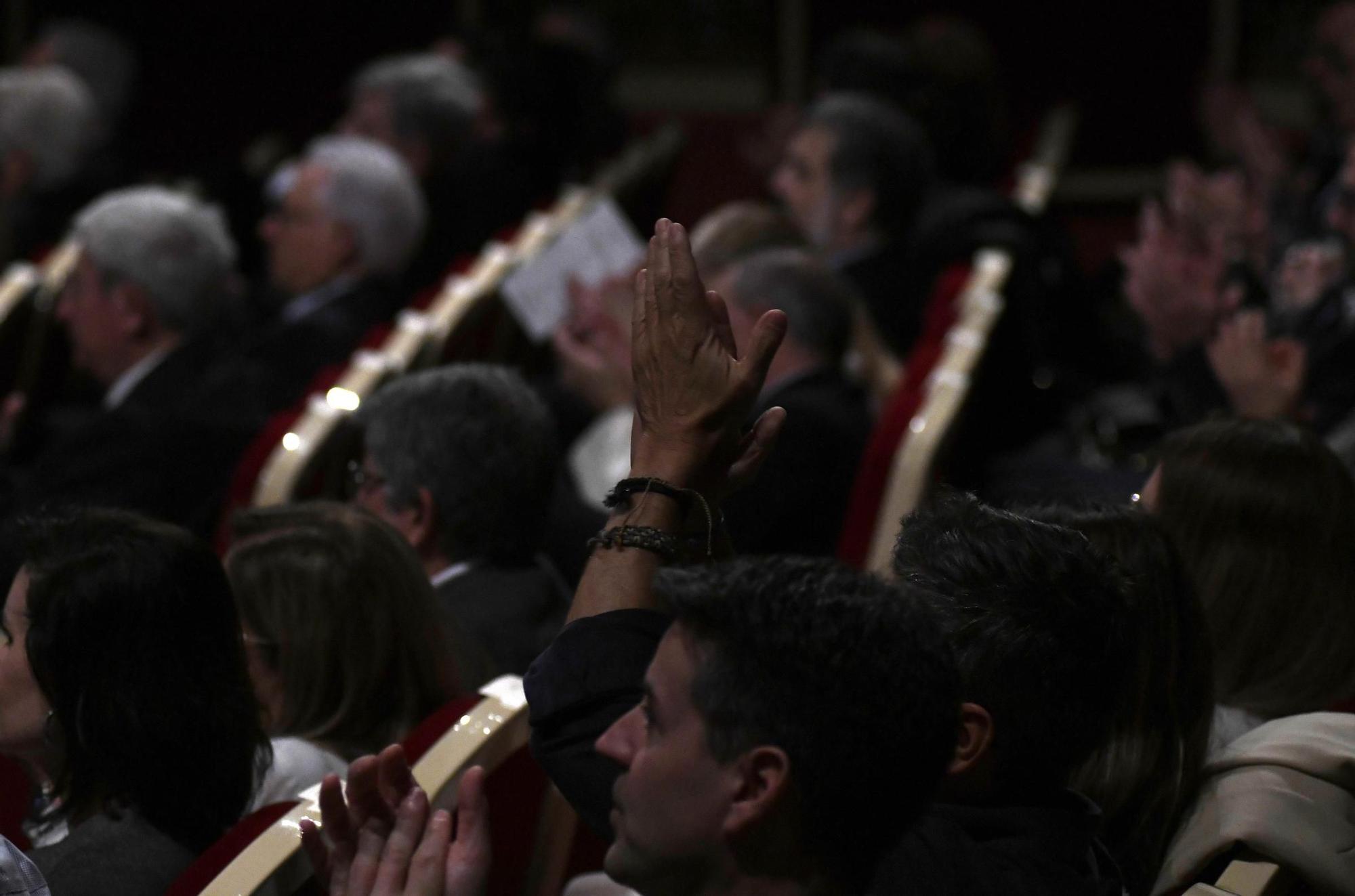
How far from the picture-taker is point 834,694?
102 cm

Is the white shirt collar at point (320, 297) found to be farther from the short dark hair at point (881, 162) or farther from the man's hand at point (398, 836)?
the man's hand at point (398, 836)

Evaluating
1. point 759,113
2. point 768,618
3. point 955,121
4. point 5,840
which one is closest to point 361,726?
point 5,840

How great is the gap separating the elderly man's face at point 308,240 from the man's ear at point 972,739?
2772 millimetres

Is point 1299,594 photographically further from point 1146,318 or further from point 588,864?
point 1146,318

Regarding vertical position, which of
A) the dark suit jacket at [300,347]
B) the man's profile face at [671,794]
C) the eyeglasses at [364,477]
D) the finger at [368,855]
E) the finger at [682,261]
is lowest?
the dark suit jacket at [300,347]

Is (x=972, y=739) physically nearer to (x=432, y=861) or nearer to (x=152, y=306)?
(x=432, y=861)

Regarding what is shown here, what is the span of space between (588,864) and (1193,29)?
5.11m

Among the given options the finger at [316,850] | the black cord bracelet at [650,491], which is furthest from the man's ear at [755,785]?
the finger at [316,850]

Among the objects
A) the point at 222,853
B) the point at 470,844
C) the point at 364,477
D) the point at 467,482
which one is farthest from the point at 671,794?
the point at 364,477

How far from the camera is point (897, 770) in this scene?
1.03m

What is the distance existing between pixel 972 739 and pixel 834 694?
21 cm

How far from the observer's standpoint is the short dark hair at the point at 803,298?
284 cm

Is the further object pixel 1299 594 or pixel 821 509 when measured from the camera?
pixel 821 509

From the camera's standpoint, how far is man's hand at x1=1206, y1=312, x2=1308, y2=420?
97.0 inches
